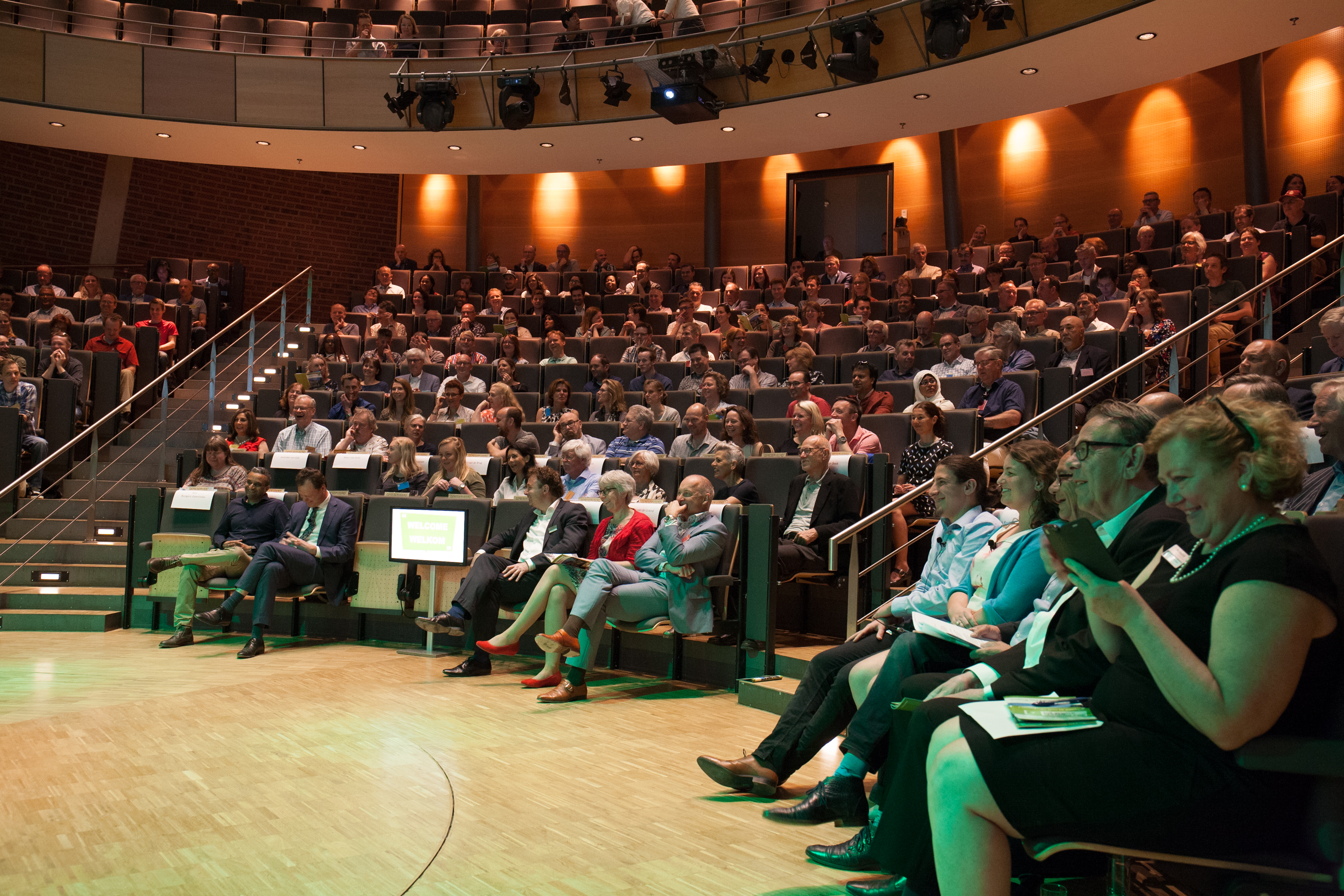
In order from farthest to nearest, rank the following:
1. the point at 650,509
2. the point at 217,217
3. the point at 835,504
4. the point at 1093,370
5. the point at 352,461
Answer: the point at 217,217, the point at 352,461, the point at 1093,370, the point at 650,509, the point at 835,504

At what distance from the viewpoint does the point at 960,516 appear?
2479 mm

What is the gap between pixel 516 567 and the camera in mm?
4059

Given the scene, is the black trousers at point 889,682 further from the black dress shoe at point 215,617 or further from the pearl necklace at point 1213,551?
the black dress shoe at point 215,617

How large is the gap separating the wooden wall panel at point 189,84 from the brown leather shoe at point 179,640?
5.74 meters

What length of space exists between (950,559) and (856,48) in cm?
581

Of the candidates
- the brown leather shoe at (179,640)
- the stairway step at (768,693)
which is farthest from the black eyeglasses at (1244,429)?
the brown leather shoe at (179,640)

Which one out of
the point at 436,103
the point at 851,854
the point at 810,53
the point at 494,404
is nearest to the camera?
the point at 851,854

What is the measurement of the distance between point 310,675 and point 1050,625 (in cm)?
310

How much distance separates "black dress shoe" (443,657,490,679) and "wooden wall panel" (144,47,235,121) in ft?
22.1

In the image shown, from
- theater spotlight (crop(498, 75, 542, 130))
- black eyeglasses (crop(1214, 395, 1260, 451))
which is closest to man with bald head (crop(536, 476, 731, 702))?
black eyeglasses (crop(1214, 395, 1260, 451))

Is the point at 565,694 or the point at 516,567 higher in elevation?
the point at 516,567

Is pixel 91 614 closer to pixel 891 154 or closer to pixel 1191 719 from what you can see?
pixel 1191 719

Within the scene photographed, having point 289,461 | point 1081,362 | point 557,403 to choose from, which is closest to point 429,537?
point 289,461

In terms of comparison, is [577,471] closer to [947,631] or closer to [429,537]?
[429,537]
